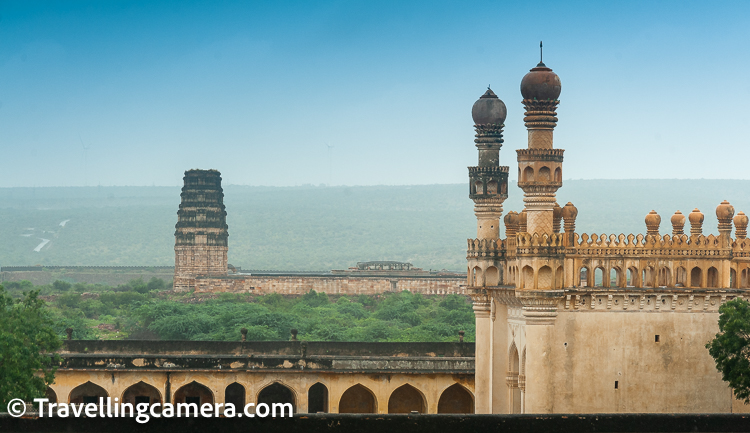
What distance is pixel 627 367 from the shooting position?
2822 cm

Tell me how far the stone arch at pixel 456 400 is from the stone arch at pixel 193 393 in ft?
25.3

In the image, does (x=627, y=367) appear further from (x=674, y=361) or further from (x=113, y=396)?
(x=113, y=396)

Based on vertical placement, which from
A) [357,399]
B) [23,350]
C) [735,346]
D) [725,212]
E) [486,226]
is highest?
[725,212]

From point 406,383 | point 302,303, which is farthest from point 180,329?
point 406,383

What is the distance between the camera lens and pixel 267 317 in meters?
64.0

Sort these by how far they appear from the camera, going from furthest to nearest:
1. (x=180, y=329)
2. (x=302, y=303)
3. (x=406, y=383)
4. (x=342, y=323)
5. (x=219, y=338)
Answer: (x=302, y=303)
(x=342, y=323)
(x=180, y=329)
(x=219, y=338)
(x=406, y=383)

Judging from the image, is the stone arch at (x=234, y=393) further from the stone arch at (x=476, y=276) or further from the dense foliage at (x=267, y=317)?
the stone arch at (x=476, y=276)

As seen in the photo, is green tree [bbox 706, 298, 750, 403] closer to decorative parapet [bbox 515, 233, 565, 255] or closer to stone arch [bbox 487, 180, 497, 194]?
decorative parapet [bbox 515, 233, 565, 255]

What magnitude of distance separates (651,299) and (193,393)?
1801 cm

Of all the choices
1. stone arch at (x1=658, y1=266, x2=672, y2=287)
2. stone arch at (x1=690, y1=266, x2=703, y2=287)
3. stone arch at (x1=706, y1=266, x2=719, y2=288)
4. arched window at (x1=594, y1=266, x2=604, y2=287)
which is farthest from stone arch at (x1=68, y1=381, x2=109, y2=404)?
stone arch at (x1=706, y1=266, x2=719, y2=288)

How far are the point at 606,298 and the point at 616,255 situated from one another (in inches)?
44.0

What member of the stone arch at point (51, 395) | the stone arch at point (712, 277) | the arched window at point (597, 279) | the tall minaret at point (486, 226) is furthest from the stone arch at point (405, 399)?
the stone arch at point (712, 277)

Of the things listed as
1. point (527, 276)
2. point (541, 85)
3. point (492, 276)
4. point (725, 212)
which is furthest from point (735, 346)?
point (541, 85)

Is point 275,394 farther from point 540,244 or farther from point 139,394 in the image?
point 540,244
